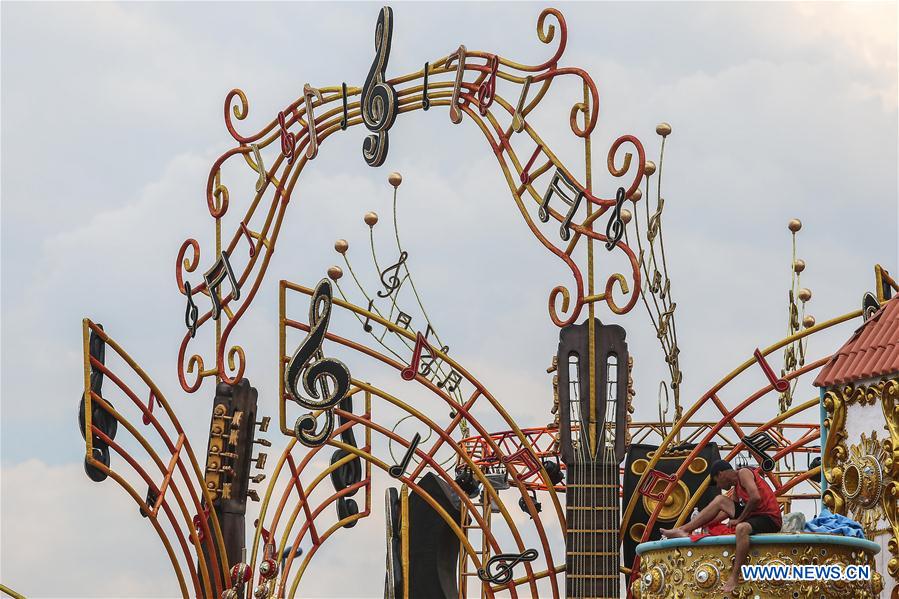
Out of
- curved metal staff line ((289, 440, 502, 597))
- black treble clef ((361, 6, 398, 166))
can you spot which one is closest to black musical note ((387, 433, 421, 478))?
curved metal staff line ((289, 440, 502, 597))

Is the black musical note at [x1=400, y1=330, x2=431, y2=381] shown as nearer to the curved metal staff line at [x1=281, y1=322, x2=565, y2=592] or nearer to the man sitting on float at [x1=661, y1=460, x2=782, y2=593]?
the curved metal staff line at [x1=281, y1=322, x2=565, y2=592]

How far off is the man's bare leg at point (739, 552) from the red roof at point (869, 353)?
10.3ft

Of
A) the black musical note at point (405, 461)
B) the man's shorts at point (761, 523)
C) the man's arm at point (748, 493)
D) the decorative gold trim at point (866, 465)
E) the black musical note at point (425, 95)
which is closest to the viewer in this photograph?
the man's arm at point (748, 493)

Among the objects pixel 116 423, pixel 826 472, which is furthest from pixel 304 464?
pixel 826 472

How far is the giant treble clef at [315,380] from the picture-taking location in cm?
1938

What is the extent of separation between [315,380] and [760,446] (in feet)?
16.9

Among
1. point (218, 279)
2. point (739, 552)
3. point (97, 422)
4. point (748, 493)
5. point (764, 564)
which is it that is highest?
point (218, 279)

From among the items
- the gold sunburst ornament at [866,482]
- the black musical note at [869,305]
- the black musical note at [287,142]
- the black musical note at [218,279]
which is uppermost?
the black musical note at [287,142]

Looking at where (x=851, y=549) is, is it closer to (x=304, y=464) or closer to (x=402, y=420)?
(x=402, y=420)

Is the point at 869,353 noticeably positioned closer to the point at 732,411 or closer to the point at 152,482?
the point at 732,411

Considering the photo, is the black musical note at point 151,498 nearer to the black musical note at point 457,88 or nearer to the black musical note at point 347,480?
the black musical note at point 347,480

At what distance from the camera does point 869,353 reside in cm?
1744

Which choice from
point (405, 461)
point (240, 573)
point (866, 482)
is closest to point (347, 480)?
point (240, 573)

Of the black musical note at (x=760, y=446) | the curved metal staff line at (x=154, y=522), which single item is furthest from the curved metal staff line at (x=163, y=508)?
the black musical note at (x=760, y=446)
